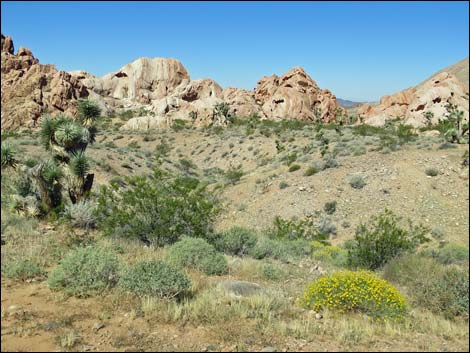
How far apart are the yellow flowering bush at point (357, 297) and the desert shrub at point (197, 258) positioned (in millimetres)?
2341

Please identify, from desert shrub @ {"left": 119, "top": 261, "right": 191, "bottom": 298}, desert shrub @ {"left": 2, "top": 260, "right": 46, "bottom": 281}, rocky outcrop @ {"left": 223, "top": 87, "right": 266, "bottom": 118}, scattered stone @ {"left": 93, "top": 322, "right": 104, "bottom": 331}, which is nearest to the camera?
scattered stone @ {"left": 93, "top": 322, "right": 104, "bottom": 331}

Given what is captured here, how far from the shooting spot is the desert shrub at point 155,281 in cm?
634

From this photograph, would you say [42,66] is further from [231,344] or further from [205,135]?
[231,344]

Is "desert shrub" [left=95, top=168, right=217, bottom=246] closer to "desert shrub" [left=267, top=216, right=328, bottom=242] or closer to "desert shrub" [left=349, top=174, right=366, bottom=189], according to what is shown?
"desert shrub" [left=267, top=216, right=328, bottom=242]

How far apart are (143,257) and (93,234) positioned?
2.67 metres

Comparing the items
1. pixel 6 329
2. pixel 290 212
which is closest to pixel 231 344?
pixel 6 329

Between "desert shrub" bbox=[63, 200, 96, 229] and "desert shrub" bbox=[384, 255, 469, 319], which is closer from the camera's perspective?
"desert shrub" bbox=[384, 255, 469, 319]

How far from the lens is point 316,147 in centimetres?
3244

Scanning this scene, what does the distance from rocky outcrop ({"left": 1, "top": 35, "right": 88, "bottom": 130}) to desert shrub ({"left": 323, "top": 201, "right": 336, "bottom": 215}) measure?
4194 cm

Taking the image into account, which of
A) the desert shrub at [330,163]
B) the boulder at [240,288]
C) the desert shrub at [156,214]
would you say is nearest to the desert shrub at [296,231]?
the desert shrub at [156,214]

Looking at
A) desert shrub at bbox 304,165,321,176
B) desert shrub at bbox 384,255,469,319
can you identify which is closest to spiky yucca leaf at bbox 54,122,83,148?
desert shrub at bbox 384,255,469,319

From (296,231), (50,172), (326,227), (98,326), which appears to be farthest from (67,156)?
(326,227)

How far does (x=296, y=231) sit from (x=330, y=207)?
3323mm

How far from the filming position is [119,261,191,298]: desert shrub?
6340 mm
